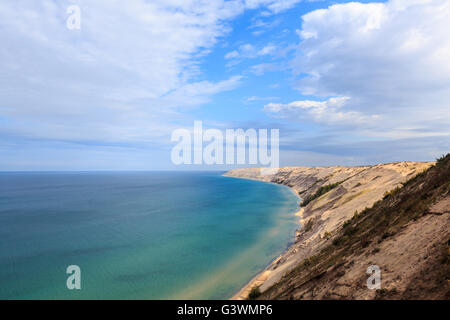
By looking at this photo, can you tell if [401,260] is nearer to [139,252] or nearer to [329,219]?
[329,219]

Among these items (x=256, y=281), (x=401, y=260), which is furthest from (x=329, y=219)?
(x=401, y=260)

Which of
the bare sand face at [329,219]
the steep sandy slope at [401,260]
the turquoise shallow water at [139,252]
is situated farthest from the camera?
the turquoise shallow water at [139,252]

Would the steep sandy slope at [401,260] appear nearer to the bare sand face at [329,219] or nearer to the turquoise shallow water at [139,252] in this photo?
the bare sand face at [329,219]

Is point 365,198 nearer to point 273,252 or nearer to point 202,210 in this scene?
point 273,252

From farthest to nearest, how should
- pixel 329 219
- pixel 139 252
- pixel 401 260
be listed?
pixel 329 219
pixel 139 252
pixel 401 260

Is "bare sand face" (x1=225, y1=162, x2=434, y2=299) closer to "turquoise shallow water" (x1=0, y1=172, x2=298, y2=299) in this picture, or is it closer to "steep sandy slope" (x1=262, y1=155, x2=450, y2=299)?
"turquoise shallow water" (x1=0, y1=172, x2=298, y2=299)

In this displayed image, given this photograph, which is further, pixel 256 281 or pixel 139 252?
pixel 139 252

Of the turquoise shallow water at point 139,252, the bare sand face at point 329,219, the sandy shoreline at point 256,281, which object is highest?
the bare sand face at point 329,219

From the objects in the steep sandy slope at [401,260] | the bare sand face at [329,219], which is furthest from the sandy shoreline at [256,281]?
the steep sandy slope at [401,260]
